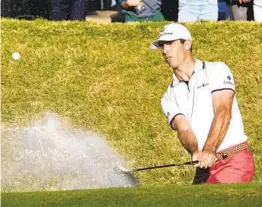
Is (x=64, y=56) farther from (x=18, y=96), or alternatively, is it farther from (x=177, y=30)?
(x=177, y=30)

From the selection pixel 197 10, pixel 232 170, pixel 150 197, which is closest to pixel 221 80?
pixel 232 170

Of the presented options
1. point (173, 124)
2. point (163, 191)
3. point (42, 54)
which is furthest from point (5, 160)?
point (163, 191)

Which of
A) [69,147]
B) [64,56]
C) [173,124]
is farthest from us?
[64,56]

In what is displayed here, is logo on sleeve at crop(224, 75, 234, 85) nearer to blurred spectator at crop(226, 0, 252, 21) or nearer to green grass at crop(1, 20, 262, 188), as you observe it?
green grass at crop(1, 20, 262, 188)

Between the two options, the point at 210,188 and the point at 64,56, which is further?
the point at 64,56

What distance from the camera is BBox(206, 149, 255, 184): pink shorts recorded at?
6.49 meters

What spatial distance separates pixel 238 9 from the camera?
10016mm

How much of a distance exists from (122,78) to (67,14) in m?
0.89

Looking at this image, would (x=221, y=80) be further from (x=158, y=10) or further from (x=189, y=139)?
(x=158, y=10)

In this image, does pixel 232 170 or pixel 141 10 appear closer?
pixel 232 170

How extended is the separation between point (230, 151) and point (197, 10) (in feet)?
11.2

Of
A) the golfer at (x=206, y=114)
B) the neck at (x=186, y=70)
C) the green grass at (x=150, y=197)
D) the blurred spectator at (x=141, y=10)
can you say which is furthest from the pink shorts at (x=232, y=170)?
the blurred spectator at (x=141, y=10)

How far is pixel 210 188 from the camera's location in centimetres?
498

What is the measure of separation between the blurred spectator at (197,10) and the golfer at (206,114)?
2.61 metres
